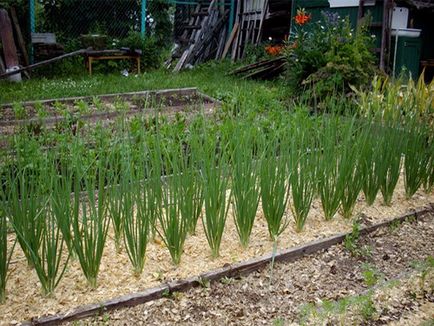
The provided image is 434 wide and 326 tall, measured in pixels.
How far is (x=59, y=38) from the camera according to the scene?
10.7 metres

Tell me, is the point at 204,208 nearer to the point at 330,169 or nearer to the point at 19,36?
the point at 330,169

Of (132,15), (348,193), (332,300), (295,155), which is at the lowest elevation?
(332,300)

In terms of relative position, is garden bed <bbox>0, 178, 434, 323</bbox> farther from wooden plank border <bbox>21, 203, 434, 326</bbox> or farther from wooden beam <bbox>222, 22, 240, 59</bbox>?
wooden beam <bbox>222, 22, 240, 59</bbox>

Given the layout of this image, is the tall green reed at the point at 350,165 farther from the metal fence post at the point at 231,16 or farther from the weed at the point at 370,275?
the metal fence post at the point at 231,16

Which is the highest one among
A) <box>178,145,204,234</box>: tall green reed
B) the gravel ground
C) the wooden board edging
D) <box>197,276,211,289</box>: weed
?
<box>178,145,204,234</box>: tall green reed

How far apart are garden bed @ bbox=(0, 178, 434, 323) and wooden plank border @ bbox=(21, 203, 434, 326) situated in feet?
0.15

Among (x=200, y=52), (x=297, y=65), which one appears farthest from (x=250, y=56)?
(x=297, y=65)

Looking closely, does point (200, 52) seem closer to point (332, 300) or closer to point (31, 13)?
point (31, 13)

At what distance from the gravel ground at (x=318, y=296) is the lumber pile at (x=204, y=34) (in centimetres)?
993

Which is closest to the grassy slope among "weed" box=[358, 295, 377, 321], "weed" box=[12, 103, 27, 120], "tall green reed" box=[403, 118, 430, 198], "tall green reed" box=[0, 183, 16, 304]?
"weed" box=[12, 103, 27, 120]

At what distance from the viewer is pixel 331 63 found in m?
6.00

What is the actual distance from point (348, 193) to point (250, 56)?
8.99 meters

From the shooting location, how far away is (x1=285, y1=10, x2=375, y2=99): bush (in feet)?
19.5

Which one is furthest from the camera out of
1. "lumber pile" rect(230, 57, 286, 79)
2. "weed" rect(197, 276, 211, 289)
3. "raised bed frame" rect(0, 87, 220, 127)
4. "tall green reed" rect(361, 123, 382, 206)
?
"lumber pile" rect(230, 57, 286, 79)
